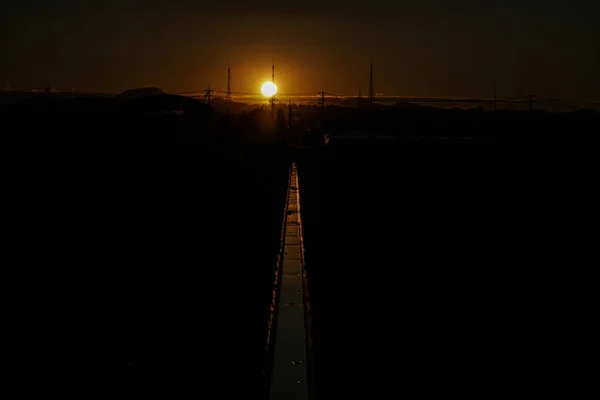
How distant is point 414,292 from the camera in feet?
20.3

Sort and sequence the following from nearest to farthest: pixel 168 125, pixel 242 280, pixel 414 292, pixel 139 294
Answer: pixel 139 294 < pixel 414 292 < pixel 242 280 < pixel 168 125

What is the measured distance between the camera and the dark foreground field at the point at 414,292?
4.12 m

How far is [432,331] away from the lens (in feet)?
16.3

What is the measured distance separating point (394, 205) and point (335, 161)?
40.4 ft

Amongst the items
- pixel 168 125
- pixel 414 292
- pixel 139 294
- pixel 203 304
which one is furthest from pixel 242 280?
pixel 168 125

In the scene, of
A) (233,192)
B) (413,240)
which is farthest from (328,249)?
(233,192)

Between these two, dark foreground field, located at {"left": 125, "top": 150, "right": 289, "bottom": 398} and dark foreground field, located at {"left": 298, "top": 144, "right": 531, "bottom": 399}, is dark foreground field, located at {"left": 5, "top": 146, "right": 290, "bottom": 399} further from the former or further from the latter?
dark foreground field, located at {"left": 298, "top": 144, "right": 531, "bottom": 399}

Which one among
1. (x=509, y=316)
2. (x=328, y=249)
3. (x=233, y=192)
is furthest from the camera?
(x=233, y=192)

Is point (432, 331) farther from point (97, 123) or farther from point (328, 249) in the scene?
point (97, 123)

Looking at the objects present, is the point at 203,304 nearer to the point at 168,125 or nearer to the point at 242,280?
the point at 242,280

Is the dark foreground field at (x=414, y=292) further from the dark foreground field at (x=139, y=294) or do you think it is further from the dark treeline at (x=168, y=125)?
the dark treeline at (x=168, y=125)

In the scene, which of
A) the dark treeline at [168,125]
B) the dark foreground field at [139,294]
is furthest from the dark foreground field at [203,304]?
the dark treeline at [168,125]

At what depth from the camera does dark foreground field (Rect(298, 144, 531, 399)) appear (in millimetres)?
4117

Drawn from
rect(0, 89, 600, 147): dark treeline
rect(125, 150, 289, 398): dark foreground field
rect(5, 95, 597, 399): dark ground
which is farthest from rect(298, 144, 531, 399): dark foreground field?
rect(0, 89, 600, 147): dark treeline
